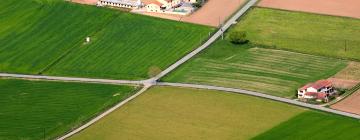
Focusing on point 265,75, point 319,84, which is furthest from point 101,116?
point 319,84

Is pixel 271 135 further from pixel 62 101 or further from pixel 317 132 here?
pixel 62 101

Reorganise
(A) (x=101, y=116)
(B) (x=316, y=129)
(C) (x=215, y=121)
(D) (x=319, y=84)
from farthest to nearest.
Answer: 1. (D) (x=319, y=84)
2. (A) (x=101, y=116)
3. (C) (x=215, y=121)
4. (B) (x=316, y=129)

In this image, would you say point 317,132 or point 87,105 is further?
point 87,105


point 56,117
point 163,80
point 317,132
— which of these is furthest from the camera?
point 163,80

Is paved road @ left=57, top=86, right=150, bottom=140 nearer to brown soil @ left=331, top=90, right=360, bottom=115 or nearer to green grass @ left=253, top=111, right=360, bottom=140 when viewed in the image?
green grass @ left=253, top=111, right=360, bottom=140

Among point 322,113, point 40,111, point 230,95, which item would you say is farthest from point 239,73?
point 40,111

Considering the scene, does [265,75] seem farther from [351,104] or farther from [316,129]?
[316,129]
